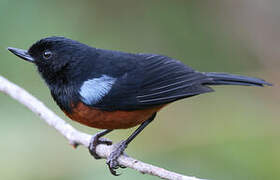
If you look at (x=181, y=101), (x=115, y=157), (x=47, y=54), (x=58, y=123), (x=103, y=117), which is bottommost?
(x=181, y=101)

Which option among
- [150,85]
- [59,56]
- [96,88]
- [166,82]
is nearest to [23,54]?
[59,56]

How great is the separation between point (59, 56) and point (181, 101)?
1890 mm

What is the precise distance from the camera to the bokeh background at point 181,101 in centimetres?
426

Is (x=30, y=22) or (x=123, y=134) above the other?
(x=30, y=22)

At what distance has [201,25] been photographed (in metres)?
6.76

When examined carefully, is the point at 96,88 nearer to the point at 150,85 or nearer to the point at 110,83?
the point at 110,83

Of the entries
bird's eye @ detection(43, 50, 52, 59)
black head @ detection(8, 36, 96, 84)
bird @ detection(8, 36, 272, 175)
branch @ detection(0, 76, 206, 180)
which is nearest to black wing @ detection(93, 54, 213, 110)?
bird @ detection(8, 36, 272, 175)

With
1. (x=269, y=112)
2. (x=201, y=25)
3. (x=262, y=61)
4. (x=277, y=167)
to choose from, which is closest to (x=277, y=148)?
(x=277, y=167)

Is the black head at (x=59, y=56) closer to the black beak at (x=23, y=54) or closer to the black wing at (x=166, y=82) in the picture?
the black beak at (x=23, y=54)

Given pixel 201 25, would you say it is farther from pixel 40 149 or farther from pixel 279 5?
pixel 40 149

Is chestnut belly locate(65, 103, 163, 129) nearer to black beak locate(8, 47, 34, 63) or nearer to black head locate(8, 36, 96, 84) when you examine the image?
black head locate(8, 36, 96, 84)

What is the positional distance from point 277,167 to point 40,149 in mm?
2153

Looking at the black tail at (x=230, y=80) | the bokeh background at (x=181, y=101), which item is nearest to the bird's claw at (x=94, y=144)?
the bokeh background at (x=181, y=101)

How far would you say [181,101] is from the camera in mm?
5332
